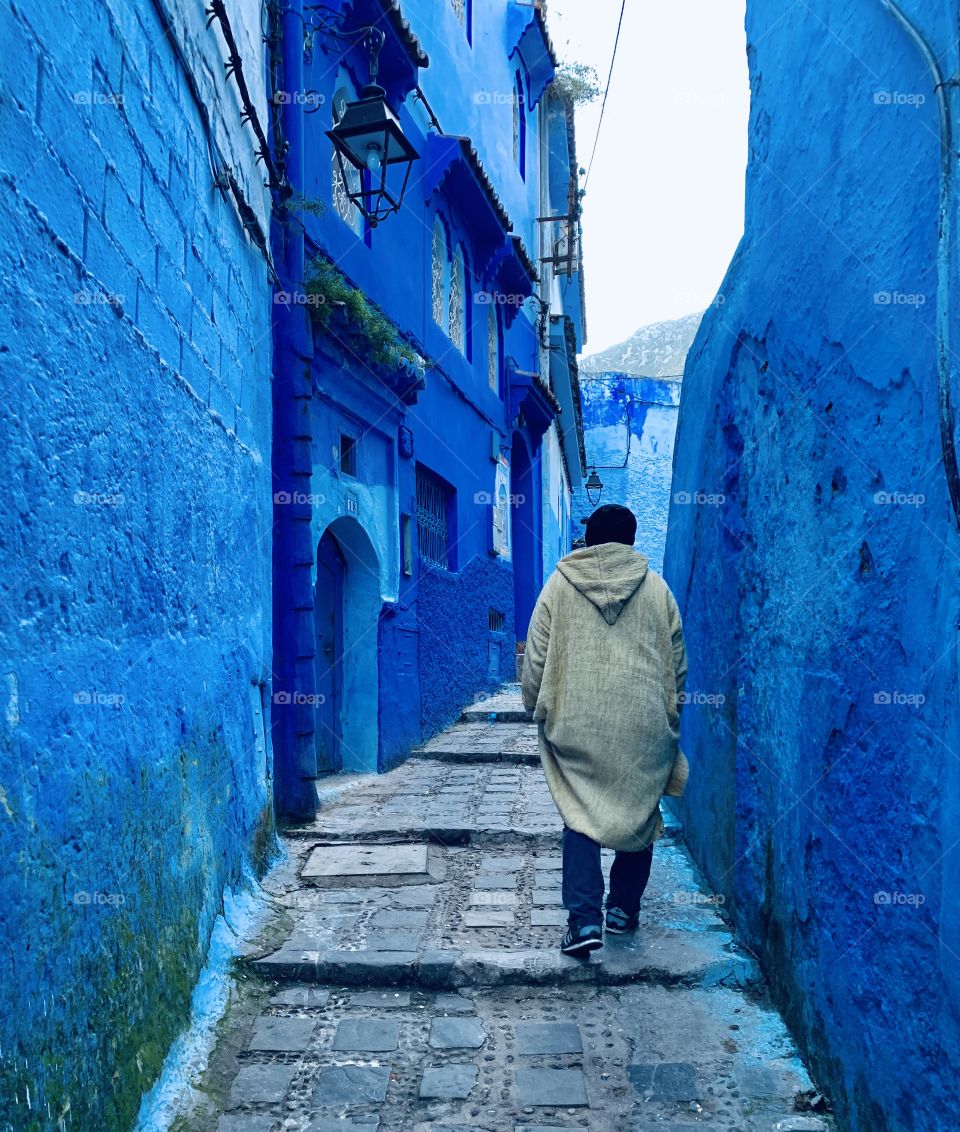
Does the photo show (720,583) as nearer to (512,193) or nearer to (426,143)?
(426,143)

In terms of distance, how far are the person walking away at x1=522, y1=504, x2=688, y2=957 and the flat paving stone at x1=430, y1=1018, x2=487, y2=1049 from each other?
19.2 inches

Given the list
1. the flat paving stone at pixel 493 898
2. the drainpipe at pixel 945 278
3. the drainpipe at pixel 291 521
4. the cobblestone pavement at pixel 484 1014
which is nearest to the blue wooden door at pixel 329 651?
the drainpipe at pixel 291 521

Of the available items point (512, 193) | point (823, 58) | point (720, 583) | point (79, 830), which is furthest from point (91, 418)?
point (512, 193)

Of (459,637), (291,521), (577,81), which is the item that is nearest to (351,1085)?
(291,521)

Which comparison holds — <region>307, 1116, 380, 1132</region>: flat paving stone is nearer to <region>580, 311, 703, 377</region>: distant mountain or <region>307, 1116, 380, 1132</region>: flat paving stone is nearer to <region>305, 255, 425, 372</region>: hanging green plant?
<region>305, 255, 425, 372</region>: hanging green plant

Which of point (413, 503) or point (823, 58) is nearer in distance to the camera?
point (823, 58)

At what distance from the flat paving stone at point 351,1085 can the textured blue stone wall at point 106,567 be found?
46 centimetres

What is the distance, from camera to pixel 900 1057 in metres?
2.12

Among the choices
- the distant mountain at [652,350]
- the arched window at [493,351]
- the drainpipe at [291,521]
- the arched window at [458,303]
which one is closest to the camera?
the drainpipe at [291,521]

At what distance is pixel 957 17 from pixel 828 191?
0.82m

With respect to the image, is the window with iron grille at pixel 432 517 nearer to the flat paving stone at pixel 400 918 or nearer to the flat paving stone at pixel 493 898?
the flat paving stone at pixel 493 898

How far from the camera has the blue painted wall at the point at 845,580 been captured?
2.07 meters

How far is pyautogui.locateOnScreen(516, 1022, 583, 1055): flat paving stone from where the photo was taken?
3039mm

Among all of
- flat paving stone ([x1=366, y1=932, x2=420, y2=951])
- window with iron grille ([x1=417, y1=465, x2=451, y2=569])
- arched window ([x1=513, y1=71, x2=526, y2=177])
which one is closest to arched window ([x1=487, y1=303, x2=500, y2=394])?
window with iron grille ([x1=417, y1=465, x2=451, y2=569])
